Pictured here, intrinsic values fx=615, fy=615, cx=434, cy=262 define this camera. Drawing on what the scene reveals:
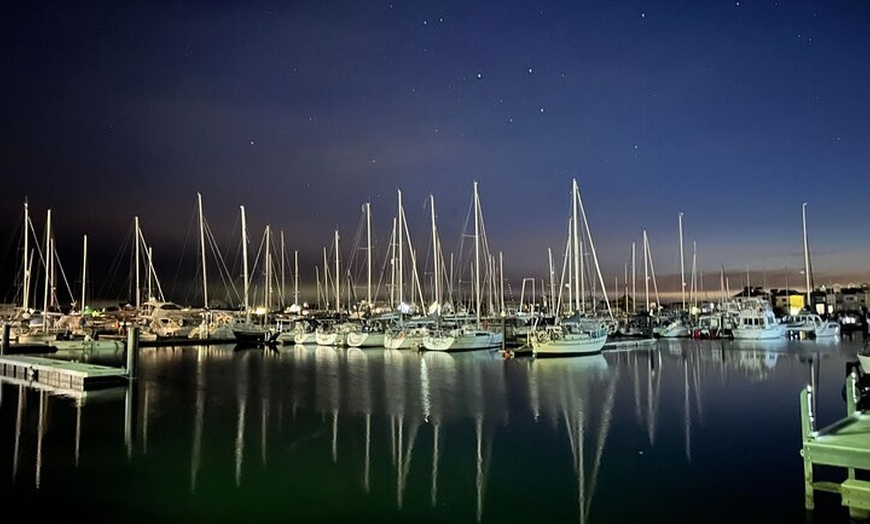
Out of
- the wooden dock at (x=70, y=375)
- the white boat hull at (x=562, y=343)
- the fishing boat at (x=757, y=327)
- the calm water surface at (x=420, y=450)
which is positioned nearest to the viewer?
the calm water surface at (x=420, y=450)

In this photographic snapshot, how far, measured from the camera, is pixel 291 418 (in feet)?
74.7

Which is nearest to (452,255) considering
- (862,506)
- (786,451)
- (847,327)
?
(786,451)

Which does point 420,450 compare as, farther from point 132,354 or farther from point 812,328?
point 812,328

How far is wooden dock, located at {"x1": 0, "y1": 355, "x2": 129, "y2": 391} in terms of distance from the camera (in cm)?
3131

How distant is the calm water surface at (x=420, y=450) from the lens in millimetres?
12516

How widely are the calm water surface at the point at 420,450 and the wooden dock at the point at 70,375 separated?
55.3 inches

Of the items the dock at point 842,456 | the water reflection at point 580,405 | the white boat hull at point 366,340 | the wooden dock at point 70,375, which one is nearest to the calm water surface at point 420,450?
the water reflection at point 580,405

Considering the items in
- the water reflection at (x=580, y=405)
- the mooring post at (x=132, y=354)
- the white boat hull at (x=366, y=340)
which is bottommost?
the water reflection at (x=580, y=405)

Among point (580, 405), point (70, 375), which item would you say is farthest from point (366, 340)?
point (580, 405)

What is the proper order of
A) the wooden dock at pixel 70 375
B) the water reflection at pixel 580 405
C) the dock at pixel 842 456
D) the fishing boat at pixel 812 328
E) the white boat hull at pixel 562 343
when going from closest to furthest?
the dock at pixel 842 456
the water reflection at pixel 580 405
the wooden dock at pixel 70 375
the white boat hull at pixel 562 343
the fishing boat at pixel 812 328

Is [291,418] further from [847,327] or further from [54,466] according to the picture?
[847,327]

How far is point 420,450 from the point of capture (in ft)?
57.3

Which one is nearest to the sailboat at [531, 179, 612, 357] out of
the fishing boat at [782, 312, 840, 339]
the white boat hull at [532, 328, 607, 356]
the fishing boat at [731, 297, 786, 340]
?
the white boat hull at [532, 328, 607, 356]

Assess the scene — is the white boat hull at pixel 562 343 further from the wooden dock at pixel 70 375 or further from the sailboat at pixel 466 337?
the wooden dock at pixel 70 375
